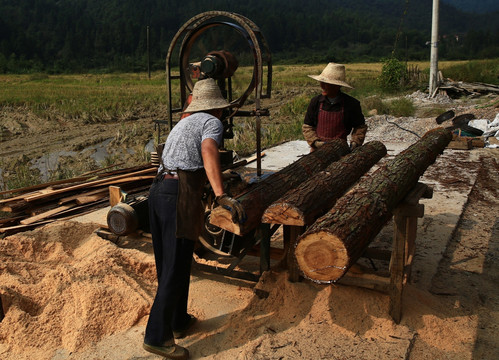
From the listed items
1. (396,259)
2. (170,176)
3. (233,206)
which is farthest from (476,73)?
(170,176)

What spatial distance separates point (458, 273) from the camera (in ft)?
A: 15.2

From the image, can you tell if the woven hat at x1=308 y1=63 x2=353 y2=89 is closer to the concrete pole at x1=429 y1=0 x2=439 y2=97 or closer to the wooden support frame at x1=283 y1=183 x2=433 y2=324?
the wooden support frame at x1=283 y1=183 x2=433 y2=324

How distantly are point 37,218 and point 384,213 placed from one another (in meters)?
4.24

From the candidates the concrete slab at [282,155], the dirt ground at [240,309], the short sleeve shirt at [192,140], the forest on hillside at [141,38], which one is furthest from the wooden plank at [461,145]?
the forest on hillside at [141,38]

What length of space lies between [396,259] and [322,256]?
85 centimetres

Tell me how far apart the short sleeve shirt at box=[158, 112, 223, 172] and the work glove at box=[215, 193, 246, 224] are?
27cm

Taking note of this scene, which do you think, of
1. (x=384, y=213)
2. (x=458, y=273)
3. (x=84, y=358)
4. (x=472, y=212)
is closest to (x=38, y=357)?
(x=84, y=358)

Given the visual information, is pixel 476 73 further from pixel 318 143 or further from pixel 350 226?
pixel 350 226

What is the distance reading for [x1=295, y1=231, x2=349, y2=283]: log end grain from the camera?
298cm

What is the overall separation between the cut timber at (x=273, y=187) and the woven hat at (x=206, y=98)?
2.43 ft

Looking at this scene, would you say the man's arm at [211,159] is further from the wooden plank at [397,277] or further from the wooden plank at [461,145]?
the wooden plank at [461,145]

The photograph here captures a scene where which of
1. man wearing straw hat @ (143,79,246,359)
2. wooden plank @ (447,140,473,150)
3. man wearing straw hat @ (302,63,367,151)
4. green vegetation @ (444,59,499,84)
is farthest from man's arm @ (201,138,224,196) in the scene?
green vegetation @ (444,59,499,84)

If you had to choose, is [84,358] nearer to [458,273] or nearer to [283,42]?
[458,273]

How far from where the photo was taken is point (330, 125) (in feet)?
18.0
